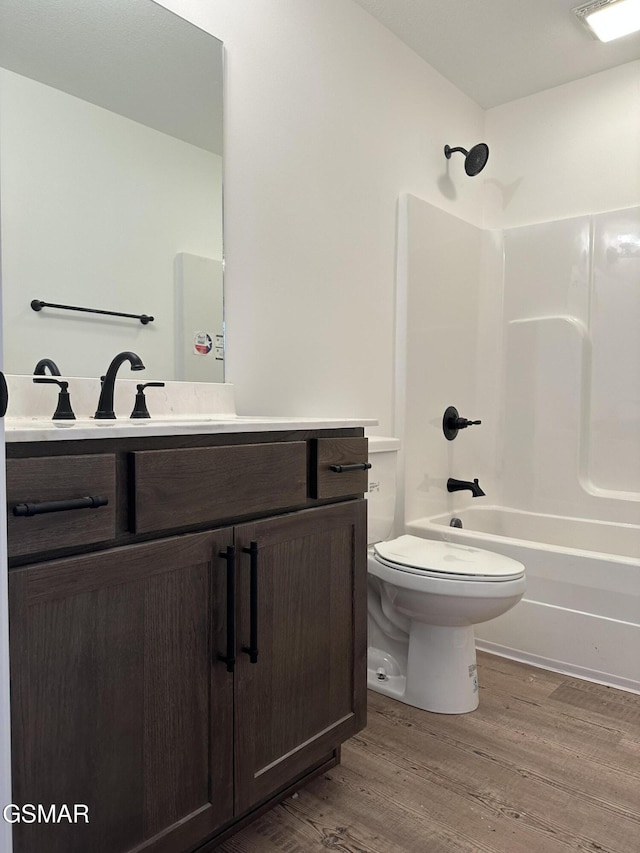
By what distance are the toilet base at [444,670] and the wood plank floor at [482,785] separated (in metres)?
0.03

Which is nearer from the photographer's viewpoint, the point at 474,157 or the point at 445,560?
the point at 445,560

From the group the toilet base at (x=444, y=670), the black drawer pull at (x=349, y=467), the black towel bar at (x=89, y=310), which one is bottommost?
the toilet base at (x=444, y=670)

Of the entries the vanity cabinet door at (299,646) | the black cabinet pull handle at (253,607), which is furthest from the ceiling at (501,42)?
the black cabinet pull handle at (253,607)

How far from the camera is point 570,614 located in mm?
2236

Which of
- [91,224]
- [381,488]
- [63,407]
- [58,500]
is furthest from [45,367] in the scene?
[381,488]

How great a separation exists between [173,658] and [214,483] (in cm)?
32

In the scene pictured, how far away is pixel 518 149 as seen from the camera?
3.11 m

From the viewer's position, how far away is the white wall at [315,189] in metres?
1.92

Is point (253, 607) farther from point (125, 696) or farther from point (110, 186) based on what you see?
point (110, 186)

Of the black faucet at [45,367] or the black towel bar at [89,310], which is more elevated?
the black towel bar at [89,310]

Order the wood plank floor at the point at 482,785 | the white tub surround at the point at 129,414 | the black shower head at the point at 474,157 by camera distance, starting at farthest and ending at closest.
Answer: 1. the black shower head at the point at 474,157
2. the wood plank floor at the point at 482,785
3. the white tub surround at the point at 129,414

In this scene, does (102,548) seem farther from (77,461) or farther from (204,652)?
Answer: (204,652)

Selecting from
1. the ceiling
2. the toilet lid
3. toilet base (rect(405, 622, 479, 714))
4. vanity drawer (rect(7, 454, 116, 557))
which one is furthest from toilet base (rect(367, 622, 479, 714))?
the ceiling

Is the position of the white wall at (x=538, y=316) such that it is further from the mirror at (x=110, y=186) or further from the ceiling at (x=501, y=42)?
the mirror at (x=110, y=186)
